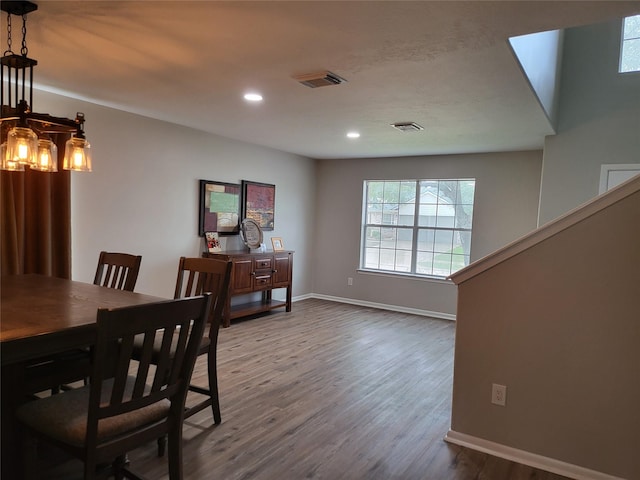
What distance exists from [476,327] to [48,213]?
3.32 m

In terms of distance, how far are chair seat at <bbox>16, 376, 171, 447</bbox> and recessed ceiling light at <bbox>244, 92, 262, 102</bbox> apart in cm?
227

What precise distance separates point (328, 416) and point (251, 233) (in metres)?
3.11

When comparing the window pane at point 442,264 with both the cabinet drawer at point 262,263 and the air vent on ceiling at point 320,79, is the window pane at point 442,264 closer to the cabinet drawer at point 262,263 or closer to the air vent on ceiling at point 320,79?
the cabinet drawer at point 262,263

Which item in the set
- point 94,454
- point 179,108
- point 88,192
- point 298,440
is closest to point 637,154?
point 298,440

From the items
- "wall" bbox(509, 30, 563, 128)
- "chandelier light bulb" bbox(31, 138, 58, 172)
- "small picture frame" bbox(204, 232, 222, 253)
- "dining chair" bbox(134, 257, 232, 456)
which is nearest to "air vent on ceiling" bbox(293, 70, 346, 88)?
"wall" bbox(509, 30, 563, 128)

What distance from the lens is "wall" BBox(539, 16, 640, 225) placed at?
4.01 m

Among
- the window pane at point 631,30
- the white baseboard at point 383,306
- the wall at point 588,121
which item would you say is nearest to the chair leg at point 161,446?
the wall at point 588,121

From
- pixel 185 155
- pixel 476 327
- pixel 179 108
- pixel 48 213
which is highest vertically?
pixel 179 108

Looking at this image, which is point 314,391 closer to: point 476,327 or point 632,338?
point 476,327

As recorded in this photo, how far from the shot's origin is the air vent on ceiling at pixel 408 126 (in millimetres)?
3865

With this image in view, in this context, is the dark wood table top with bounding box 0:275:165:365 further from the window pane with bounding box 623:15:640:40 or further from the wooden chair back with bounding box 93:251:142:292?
the window pane with bounding box 623:15:640:40

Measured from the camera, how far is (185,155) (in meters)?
4.58

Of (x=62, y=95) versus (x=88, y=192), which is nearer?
(x=62, y=95)

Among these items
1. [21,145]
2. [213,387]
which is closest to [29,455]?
[213,387]
